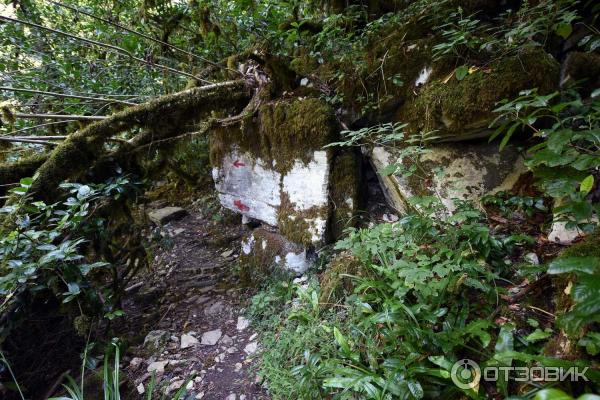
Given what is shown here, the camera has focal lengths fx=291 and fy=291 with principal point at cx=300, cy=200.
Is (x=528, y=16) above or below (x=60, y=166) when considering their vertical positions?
above

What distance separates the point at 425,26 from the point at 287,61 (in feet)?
5.13

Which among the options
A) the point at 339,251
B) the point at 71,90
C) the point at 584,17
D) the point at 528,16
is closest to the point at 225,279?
the point at 339,251

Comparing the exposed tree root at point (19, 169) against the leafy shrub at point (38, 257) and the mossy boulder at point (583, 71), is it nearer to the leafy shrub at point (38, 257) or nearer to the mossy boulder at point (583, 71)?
the leafy shrub at point (38, 257)

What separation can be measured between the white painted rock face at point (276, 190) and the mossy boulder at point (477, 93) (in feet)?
3.55

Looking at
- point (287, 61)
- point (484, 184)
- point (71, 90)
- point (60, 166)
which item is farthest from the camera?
point (71, 90)

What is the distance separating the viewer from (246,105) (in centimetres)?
388

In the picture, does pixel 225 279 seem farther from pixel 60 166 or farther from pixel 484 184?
pixel 484 184

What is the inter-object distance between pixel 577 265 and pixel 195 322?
3.25m

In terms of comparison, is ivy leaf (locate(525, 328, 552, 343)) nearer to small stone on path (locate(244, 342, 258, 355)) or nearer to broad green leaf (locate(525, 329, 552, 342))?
broad green leaf (locate(525, 329, 552, 342))

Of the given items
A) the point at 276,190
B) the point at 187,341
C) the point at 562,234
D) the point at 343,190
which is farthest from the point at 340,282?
the point at 187,341

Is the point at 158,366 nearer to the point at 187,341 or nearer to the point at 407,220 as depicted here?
the point at 187,341

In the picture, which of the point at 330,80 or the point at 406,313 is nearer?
the point at 406,313

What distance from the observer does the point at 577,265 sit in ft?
3.06

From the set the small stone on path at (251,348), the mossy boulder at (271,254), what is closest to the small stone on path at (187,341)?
the small stone on path at (251,348)
